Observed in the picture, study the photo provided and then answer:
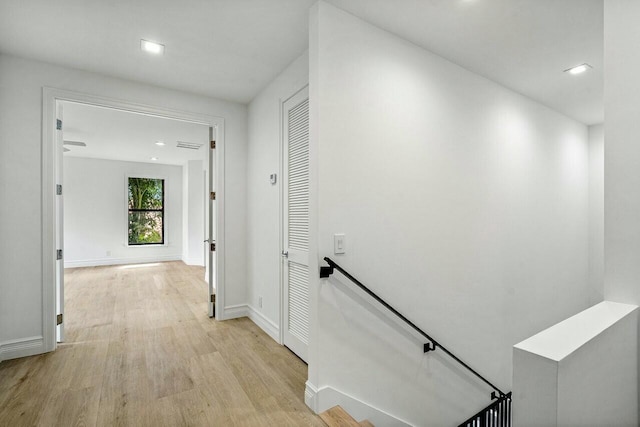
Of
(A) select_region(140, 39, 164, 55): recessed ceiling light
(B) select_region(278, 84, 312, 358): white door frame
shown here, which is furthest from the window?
(B) select_region(278, 84, 312, 358): white door frame

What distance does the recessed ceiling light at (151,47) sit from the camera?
8.22ft

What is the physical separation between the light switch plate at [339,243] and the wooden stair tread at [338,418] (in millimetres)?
1005

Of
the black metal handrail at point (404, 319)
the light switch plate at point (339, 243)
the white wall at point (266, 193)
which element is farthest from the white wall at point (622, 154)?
the white wall at point (266, 193)

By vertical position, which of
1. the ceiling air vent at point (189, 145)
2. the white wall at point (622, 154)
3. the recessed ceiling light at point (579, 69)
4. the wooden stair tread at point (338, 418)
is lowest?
the wooden stair tread at point (338, 418)

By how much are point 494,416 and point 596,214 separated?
3.29 m

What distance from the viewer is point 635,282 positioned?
1378mm

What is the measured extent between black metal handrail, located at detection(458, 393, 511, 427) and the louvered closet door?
68.7 inches

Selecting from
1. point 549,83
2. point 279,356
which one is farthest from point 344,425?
point 549,83

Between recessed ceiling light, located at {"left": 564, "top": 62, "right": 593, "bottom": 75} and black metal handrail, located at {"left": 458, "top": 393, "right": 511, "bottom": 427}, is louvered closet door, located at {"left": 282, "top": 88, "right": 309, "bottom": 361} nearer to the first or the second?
black metal handrail, located at {"left": 458, "top": 393, "right": 511, "bottom": 427}

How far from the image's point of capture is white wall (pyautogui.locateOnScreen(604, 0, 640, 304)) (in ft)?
4.53

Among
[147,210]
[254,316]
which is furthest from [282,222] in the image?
[147,210]

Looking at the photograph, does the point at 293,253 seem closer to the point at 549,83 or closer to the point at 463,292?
the point at 463,292

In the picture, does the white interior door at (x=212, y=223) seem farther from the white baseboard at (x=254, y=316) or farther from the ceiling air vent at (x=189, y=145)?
the ceiling air vent at (x=189, y=145)

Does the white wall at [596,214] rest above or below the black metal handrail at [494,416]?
above
